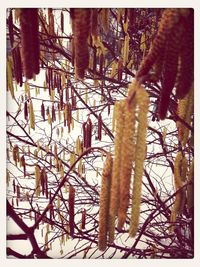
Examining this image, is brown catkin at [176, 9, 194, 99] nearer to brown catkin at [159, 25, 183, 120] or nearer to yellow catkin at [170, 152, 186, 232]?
brown catkin at [159, 25, 183, 120]

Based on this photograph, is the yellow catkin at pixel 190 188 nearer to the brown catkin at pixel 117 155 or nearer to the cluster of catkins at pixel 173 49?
the brown catkin at pixel 117 155

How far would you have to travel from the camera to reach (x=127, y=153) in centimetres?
59

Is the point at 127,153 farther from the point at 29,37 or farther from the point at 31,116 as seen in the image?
the point at 31,116

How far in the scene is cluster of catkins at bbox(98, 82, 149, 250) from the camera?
1.77 feet

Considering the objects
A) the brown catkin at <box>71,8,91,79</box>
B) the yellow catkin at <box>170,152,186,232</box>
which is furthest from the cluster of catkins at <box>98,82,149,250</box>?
the yellow catkin at <box>170,152,186,232</box>

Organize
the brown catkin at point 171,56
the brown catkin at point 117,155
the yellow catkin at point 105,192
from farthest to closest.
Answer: the yellow catkin at point 105,192
the brown catkin at point 117,155
the brown catkin at point 171,56

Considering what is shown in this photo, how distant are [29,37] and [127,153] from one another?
10.2 inches

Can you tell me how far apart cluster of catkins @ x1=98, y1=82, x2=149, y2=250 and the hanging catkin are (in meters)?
0.17

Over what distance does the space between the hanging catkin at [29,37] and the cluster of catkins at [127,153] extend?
0.56 ft

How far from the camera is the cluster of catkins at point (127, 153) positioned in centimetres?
54

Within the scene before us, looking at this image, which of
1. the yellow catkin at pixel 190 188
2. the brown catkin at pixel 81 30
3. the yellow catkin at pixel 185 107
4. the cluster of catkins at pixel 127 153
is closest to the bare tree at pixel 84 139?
the yellow catkin at pixel 190 188

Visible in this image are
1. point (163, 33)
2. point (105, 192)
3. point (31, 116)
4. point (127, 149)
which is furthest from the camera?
point (31, 116)

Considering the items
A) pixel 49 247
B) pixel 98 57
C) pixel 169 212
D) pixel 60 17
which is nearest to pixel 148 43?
pixel 98 57

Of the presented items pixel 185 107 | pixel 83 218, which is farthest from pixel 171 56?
pixel 83 218
